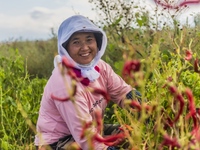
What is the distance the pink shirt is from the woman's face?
0.11 m

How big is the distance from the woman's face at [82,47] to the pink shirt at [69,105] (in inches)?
4.5

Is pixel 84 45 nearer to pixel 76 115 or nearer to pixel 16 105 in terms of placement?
pixel 76 115

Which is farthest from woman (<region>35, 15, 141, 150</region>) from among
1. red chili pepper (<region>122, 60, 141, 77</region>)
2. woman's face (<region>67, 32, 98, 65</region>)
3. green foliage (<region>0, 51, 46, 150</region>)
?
red chili pepper (<region>122, 60, 141, 77</region>)

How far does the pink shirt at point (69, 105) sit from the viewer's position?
2340 millimetres

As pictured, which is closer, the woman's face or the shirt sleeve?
the shirt sleeve

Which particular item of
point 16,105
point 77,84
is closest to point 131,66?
point 77,84

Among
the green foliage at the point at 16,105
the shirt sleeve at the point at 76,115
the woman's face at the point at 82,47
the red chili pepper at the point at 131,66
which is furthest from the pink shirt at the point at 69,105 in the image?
Result: the red chili pepper at the point at 131,66

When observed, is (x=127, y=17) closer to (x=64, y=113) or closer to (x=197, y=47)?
(x=197, y=47)

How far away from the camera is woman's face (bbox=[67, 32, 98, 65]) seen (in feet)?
8.06

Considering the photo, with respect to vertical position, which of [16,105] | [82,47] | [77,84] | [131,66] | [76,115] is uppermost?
[131,66]

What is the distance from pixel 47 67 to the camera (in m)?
6.36

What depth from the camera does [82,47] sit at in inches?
96.4

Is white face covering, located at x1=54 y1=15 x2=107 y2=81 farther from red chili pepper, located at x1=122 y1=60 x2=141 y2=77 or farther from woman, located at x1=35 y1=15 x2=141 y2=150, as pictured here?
red chili pepper, located at x1=122 y1=60 x2=141 y2=77

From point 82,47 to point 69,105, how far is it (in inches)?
11.8
